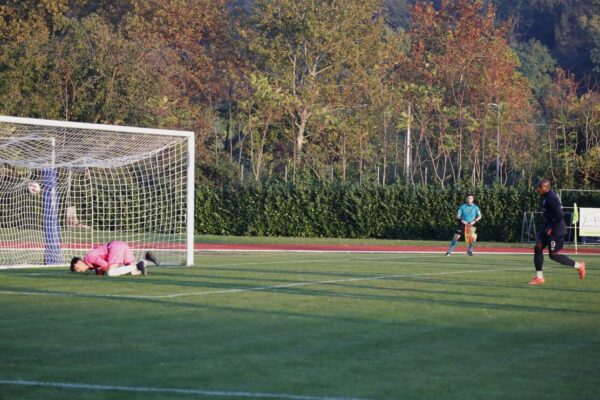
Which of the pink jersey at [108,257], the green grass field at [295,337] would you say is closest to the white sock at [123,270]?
the pink jersey at [108,257]

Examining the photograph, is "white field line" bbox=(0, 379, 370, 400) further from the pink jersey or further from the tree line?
→ the tree line

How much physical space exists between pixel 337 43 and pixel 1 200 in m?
30.4

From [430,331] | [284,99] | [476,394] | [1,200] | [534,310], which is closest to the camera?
[476,394]

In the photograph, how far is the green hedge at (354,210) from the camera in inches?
1780

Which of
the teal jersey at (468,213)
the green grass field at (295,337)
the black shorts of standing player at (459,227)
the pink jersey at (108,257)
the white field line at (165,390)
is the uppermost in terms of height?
the teal jersey at (468,213)

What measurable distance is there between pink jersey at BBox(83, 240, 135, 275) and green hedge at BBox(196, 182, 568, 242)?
2717 centimetres

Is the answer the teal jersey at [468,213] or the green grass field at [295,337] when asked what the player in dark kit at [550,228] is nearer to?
the green grass field at [295,337]

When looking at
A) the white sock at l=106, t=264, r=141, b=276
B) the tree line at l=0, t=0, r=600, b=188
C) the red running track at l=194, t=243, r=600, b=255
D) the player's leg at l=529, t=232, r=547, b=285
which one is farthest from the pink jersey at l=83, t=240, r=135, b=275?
the tree line at l=0, t=0, r=600, b=188

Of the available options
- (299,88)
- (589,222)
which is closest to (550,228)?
(589,222)

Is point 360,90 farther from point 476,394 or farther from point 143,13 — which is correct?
point 476,394

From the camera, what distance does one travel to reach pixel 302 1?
188ft

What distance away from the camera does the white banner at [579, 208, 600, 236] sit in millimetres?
39250

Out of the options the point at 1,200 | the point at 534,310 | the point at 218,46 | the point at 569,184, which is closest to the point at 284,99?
the point at 218,46

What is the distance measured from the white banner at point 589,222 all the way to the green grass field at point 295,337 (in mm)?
20452
